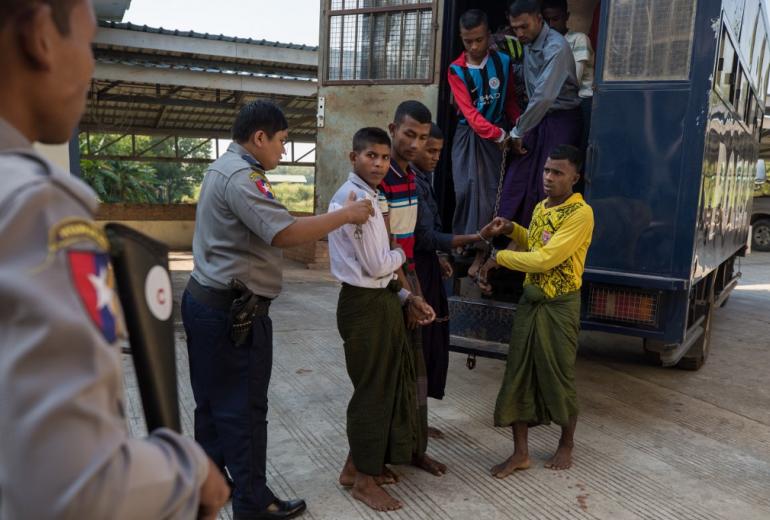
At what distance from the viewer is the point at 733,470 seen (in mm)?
3094

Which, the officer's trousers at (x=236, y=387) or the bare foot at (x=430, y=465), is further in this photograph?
the bare foot at (x=430, y=465)

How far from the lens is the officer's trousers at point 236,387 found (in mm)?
2299

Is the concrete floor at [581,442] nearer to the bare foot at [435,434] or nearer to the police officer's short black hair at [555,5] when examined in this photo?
the bare foot at [435,434]

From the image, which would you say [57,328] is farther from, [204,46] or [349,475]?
[204,46]

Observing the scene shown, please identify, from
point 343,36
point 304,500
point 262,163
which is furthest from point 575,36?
point 304,500

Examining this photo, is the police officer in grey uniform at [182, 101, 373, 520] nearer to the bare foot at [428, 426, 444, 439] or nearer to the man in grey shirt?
the bare foot at [428, 426, 444, 439]

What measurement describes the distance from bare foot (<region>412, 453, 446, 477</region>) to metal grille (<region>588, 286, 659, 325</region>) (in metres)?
1.41

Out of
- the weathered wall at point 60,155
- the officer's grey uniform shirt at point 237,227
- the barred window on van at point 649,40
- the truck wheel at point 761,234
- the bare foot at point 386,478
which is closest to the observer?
the officer's grey uniform shirt at point 237,227

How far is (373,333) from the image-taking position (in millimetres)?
2564

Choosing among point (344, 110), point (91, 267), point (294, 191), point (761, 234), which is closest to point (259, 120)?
point (91, 267)

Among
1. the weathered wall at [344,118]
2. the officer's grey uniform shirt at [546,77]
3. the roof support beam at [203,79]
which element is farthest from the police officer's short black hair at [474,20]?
the roof support beam at [203,79]

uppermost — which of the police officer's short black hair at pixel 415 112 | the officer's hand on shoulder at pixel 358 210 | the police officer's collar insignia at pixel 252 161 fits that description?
the police officer's short black hair at pixel 415 112

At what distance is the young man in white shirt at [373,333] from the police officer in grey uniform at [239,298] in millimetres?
289

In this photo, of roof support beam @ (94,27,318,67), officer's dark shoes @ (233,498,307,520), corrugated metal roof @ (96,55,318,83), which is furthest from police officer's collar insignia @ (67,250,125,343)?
corrugated metal roof @ (96,55,318,83)
